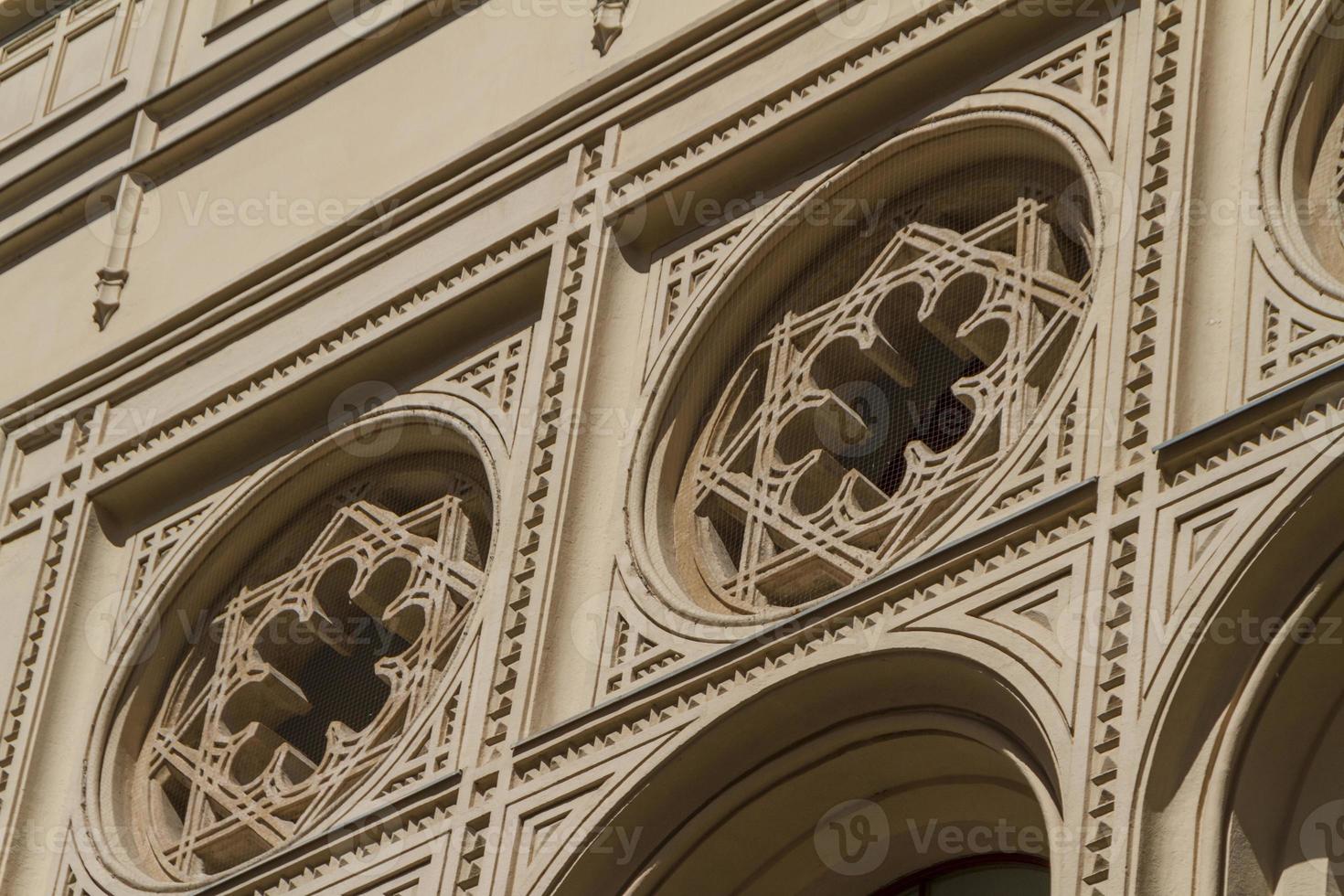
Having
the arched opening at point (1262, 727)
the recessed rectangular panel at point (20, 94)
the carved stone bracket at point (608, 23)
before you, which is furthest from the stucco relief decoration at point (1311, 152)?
the recessed rectangular panel at point (20, 94)

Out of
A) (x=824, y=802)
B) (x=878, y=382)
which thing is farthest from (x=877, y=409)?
(x=824, y=802)

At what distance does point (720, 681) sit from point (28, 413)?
3.45m

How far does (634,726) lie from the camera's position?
8.11 metres

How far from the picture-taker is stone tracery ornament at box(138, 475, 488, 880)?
905cm

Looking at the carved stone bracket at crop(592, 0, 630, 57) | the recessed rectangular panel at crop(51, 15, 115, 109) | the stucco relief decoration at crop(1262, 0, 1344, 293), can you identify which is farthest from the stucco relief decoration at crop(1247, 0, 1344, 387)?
the recessed rectangular panel at crop(51, 15, 115, 109)

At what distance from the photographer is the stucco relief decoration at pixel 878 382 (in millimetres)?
8125

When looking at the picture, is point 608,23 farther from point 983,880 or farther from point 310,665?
point 983,880

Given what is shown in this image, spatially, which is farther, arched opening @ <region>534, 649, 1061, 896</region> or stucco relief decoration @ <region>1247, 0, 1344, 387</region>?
arched opening @ <region>534, 649, 1061, 896</region>

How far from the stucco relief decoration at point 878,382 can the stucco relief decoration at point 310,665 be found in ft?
2.91

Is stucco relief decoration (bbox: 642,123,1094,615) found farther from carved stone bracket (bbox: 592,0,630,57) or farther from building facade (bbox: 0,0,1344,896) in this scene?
carved stone bracket (bbox: 592,0,630,57)

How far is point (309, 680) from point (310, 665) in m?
0.05

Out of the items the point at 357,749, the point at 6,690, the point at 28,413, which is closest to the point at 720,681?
the point at 357,749

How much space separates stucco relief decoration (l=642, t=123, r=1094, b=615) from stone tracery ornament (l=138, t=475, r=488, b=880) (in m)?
0.89

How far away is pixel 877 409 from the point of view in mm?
8562
